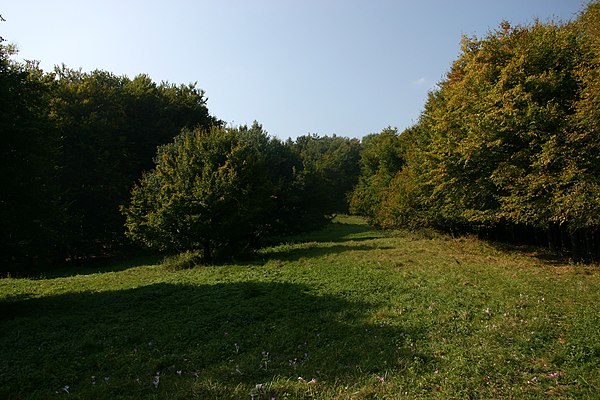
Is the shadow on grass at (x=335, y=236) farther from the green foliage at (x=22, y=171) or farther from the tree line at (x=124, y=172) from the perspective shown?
the green foliage at (x=22, y=171)

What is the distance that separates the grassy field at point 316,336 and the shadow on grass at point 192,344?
0.04 m

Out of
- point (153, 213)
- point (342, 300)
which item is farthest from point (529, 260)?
point (153, 213)

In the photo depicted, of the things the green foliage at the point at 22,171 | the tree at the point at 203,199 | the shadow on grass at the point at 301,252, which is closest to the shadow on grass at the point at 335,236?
the shadow on grass at the point at 301,252

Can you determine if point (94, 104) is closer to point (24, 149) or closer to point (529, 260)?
point (24, 149)

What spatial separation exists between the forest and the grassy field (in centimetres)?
341

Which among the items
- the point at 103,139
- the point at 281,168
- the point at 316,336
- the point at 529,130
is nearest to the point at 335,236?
the point at 281,168

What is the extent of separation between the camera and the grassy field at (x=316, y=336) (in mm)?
5676

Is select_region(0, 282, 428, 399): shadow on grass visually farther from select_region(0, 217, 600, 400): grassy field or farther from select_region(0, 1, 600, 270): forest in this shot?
select_region(0, 1, 600, 270): forest

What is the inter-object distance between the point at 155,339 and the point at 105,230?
24.7 meters

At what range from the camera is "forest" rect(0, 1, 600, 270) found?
44.0 feet

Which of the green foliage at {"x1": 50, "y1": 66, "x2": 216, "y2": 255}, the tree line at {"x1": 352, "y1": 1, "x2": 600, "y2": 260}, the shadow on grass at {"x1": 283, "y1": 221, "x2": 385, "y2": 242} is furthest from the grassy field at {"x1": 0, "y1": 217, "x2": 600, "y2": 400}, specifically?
the shadow on grass at {"x1": 283, "y1": 221, "x2": 385, "y2": 242}

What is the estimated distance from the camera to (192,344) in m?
8.08

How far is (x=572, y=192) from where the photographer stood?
1391 centimetres

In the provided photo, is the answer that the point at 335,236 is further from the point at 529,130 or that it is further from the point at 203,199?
the point at 529,130
